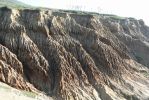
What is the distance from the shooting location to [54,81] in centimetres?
5950

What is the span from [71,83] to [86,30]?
14740 mm

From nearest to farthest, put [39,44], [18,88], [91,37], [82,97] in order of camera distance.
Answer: [18,88], [82,97], [39,44], [91,37]

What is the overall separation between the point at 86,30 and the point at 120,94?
1350cm

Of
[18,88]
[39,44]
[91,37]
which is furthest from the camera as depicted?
[91,37]

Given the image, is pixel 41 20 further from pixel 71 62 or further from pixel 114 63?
pixel 114 63

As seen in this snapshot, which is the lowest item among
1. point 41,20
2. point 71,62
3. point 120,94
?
point 120,94

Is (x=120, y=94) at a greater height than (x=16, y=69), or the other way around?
(x=16, y=69)

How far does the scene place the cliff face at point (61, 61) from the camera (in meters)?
57.9

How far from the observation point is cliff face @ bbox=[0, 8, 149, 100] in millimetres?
57875

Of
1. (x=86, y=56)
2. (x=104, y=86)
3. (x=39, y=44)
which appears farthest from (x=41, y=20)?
(x=104, y=86)

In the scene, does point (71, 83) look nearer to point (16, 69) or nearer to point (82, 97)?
point (82, 97)

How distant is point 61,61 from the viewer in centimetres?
6159

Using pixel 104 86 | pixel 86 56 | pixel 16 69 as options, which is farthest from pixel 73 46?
pixel 16 69

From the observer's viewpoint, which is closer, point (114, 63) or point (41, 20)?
point (41, 20)
